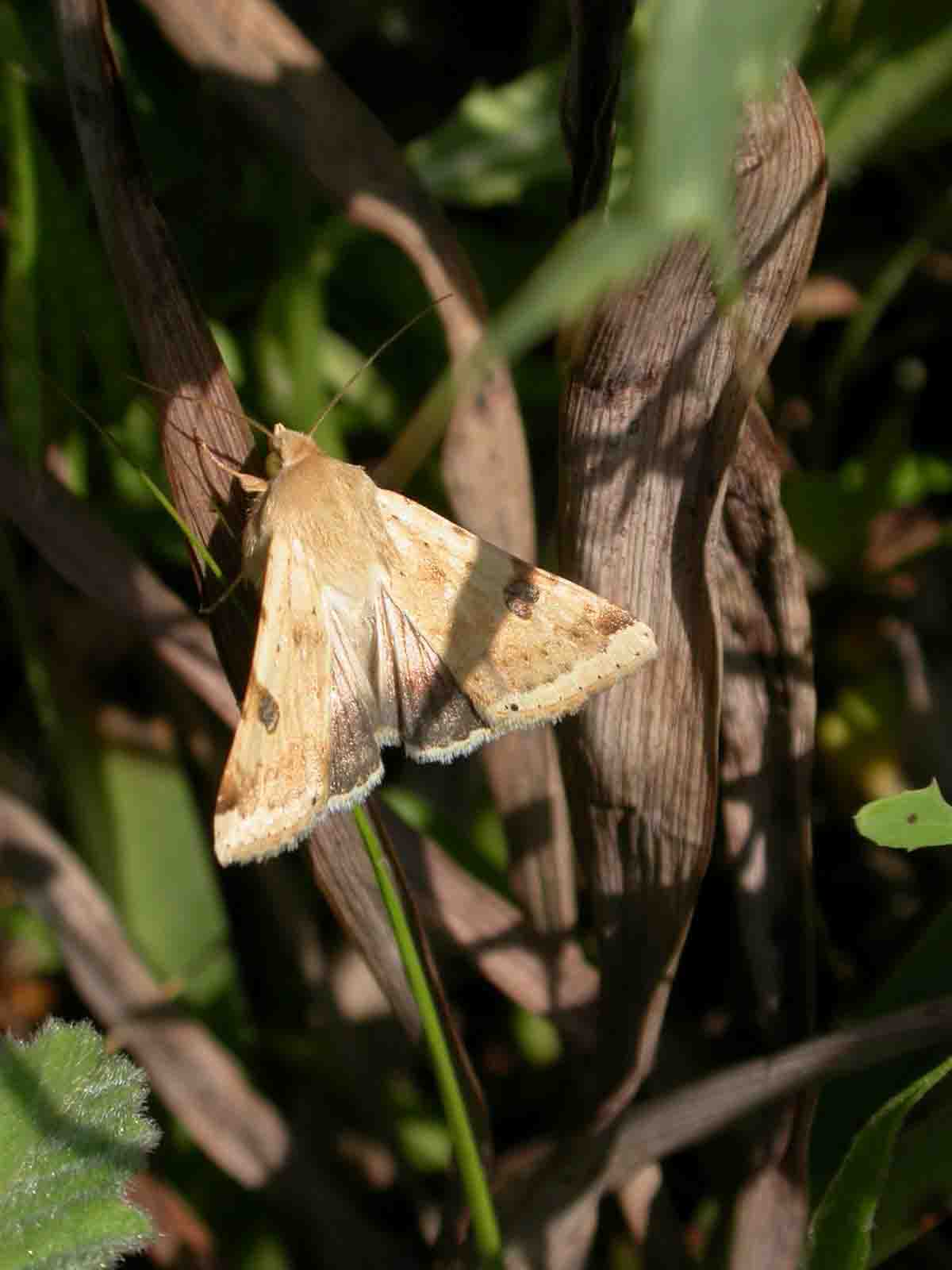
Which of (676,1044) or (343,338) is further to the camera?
(343,338)

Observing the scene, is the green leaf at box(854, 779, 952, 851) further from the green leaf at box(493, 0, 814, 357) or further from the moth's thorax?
the green leaf at box(493, 0, 814, 357)

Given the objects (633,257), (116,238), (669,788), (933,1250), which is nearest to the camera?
(633,257)

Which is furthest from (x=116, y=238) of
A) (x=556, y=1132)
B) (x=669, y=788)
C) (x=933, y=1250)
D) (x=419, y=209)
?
(x=933, y=1250)

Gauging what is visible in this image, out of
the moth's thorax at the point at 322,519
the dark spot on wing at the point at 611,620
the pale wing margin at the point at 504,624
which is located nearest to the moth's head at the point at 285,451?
the moth's thorax at the point at 322,519

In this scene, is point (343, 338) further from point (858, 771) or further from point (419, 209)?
point (858, 771)

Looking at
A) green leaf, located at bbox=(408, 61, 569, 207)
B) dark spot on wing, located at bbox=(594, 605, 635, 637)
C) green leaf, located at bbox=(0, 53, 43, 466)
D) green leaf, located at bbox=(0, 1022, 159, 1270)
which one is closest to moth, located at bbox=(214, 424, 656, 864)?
dark spot on wing, located at bbox=(594, 605, 635, 637)

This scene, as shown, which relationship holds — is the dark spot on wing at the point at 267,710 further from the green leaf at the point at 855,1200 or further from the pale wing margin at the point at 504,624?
the green leaf at the point at 855,1200

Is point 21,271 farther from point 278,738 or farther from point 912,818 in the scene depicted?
point 912,818
